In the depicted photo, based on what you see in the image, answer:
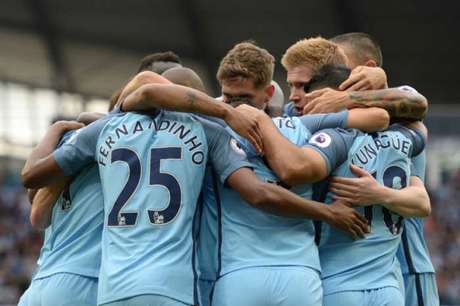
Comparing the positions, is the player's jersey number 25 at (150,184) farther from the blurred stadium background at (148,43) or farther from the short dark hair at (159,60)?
the blurred stadium background at (148,43)

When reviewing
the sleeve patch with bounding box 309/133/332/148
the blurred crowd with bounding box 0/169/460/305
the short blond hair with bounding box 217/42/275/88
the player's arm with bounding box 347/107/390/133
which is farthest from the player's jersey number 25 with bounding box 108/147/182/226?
the blurred crowd with bounding box 0/169/460/305

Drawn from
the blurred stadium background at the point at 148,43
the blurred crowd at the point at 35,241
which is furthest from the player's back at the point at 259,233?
the blurred stadium background at the point at 148,43

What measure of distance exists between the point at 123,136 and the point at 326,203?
935mm

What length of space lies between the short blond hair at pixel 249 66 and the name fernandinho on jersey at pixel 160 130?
0.32 metres

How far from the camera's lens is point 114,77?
864 inches

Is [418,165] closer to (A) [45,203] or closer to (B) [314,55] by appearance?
(B) [314,55]

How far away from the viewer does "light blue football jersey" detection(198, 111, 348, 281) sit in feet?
13.6

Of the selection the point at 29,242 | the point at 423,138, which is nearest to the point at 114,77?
the point at 29,242

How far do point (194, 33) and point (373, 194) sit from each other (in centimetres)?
1747

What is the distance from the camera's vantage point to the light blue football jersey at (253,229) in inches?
163

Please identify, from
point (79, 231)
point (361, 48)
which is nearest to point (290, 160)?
point (79, 231)

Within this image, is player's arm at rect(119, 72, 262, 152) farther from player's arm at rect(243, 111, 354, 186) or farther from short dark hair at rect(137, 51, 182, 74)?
short dark hair at rect(137, 51, 182, 74)

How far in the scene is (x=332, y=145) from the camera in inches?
167

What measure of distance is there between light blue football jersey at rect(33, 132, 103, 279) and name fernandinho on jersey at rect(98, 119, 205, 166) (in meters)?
0.28
